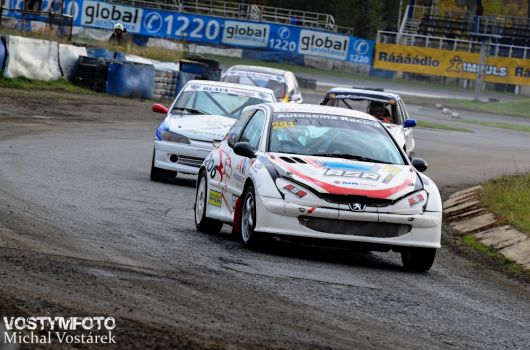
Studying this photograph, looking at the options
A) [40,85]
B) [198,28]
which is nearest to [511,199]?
[40,85]

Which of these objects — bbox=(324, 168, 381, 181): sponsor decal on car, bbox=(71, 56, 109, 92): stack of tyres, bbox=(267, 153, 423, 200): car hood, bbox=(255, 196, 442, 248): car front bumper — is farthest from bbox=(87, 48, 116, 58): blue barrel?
bbox=(255, 196, 442, 248): car front bumper

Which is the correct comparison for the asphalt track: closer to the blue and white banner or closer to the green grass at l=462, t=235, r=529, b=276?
the green grass at l=462, t=235, r=529, b=276

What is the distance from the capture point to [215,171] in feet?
40.6

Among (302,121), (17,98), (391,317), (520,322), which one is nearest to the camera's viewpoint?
(391,317)

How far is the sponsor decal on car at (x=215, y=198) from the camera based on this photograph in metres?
12.0

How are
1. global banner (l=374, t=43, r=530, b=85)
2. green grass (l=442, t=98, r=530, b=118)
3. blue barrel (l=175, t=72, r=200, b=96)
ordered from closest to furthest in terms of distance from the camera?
1. blue barrel (l=175, t=72, r=200, b=96)
2. green grass (l=442, t=98, r=530, b=118)
3. global banner (l=374, t=43, r=530, b=85)

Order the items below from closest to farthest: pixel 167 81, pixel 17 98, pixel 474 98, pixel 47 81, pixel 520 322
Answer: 1. pixel 520 322
2. pixel 17 98
3. pixel 47 81
4. pixel 167 81
5. pixel 474 98

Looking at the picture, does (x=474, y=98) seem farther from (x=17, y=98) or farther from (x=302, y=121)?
(x=302, y=121)

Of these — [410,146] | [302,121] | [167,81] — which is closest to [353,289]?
[302,121]

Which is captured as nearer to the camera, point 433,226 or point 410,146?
point 433,226

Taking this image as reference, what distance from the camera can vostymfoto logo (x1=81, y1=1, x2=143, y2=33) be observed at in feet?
208

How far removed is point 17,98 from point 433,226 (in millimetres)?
20243

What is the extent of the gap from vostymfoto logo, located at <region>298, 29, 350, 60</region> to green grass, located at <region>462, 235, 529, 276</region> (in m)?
52.5

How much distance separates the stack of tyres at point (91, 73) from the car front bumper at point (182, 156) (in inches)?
705
